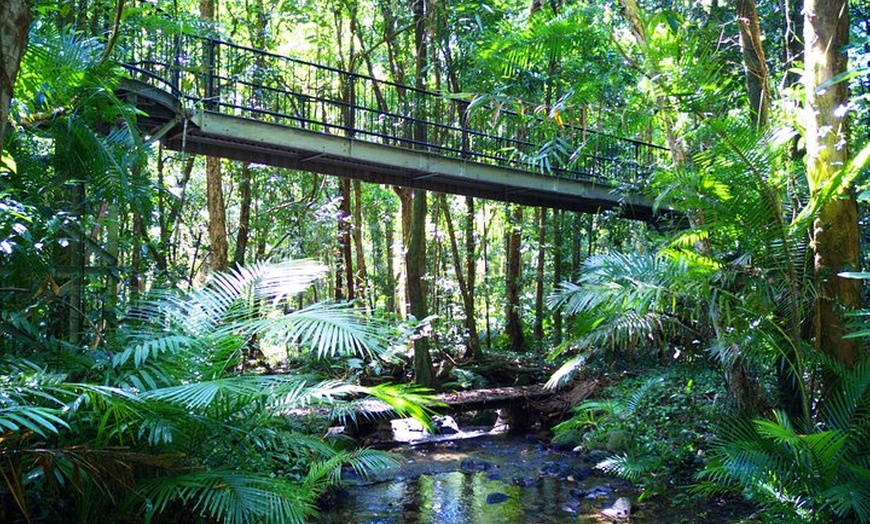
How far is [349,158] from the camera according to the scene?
8539 mm

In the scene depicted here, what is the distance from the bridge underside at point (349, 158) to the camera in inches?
285

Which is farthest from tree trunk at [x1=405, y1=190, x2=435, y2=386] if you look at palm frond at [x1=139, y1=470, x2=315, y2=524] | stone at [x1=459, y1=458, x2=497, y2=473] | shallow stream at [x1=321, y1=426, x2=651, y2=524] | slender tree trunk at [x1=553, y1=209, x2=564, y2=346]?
palm frond at [x1=139, y1=470, x2=315, y2=524]

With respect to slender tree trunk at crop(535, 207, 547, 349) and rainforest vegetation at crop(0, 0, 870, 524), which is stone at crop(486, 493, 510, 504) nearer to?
rainforest vegetation at crop(0, 0, 870, 524)

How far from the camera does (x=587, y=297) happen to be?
514cm

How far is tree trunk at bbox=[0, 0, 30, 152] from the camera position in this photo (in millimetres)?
2137

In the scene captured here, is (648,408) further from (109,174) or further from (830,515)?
(109,174)

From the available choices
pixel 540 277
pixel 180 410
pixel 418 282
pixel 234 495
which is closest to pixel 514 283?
pixel 540 277

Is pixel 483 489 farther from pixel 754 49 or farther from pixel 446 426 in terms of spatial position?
pixel 754 49

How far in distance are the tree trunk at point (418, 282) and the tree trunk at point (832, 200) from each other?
6.62 m

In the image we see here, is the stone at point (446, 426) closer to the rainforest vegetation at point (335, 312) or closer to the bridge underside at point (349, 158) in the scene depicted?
the rainforest vegetation at point (335, 312)

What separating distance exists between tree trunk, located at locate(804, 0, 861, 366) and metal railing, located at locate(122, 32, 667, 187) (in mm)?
1931

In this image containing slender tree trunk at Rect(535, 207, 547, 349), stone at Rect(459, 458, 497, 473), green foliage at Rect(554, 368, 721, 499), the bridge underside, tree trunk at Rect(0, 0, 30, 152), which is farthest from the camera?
slender tree trunk at Rect(535, 207, 547, 349)

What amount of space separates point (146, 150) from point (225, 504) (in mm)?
2800

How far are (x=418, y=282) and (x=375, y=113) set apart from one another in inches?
106
